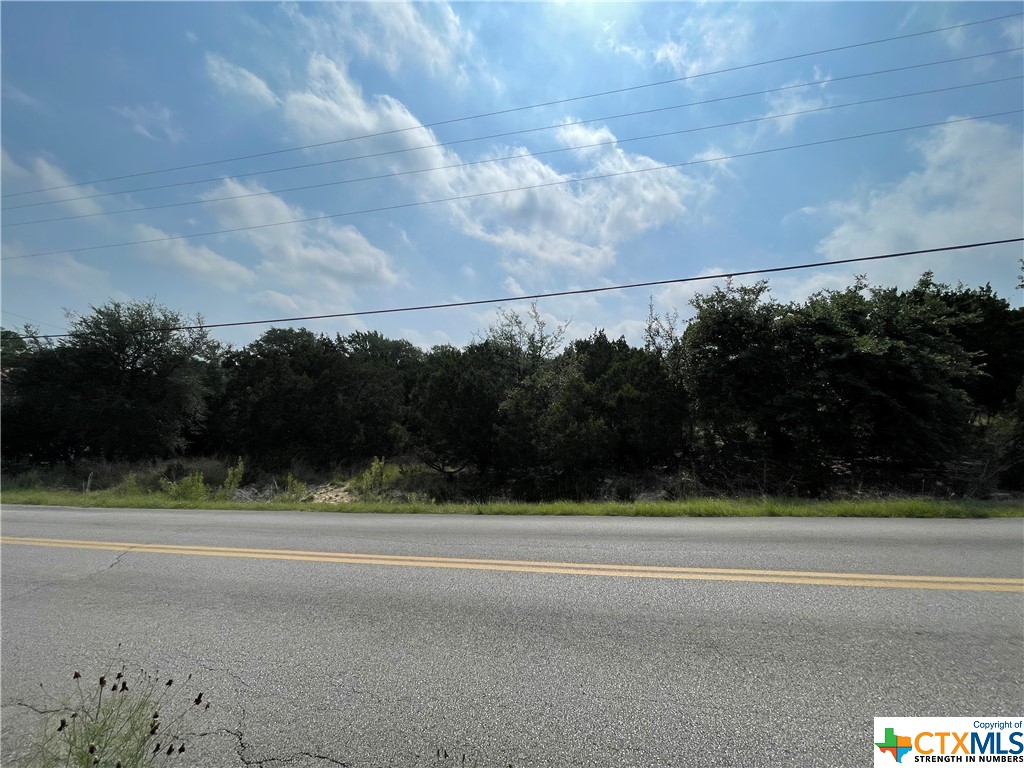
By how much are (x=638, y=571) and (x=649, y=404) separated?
11968 mm

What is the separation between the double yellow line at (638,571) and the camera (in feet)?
14.8

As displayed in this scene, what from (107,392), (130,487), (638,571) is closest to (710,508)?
(638,571)

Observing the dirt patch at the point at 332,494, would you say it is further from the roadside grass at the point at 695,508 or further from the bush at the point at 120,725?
the bush at the point at 120,725

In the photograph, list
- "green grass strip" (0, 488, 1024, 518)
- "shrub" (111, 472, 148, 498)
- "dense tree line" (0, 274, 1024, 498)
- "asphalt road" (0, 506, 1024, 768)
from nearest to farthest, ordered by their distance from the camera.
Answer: "asphalt road" (0, 506, 1024, 768)
"green grass strip" (0, 488, 1024, 518)
"dense tree line" (0, 274, 1024, 498)
"shrub" (111, 472, 148, 498)

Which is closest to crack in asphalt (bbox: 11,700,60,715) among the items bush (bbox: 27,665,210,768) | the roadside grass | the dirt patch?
bush (bbox: 27,665,210,768)

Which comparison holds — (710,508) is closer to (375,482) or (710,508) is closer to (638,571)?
(638,571)

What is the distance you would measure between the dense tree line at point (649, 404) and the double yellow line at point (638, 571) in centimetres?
1035

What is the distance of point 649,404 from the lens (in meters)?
16.5

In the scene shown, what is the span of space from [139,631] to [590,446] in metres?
13.3

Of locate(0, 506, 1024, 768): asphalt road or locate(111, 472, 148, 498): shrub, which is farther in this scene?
locate(111, 472, 148, 498): shrub

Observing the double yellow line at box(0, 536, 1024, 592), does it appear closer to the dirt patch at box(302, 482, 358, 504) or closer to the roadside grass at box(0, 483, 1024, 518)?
the roadside grass at box(0, 483, 1024, 518)

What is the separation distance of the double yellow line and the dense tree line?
1035 cm

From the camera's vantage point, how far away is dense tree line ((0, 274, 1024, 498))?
14.2 m

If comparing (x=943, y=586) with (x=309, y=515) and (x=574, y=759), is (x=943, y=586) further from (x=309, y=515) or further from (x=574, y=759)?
(x=309, y=515)
